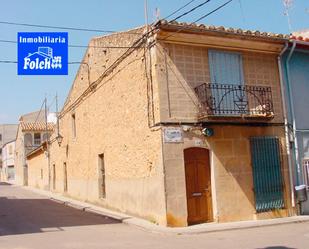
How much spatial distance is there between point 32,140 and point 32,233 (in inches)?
1492

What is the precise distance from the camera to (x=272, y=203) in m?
14.2

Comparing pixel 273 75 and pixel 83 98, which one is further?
pixel 83 98

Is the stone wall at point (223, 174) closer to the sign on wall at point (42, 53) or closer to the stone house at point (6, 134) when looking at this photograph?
the sign on wall at point (42, 53)

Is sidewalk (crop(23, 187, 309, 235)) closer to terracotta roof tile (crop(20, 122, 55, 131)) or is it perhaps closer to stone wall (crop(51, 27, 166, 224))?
stone wall (crop(51, 27, 166, 224))

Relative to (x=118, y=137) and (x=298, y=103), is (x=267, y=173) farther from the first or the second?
(x=118, y=137)

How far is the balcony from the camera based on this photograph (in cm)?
1334

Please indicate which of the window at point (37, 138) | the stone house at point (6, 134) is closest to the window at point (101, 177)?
the window at point (37, 138)

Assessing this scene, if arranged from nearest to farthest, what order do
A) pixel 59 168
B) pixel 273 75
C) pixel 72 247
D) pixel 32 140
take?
1. pixel 72 247
2. pixel 273 75
3. pixel 59 168
4. pixel 32 140

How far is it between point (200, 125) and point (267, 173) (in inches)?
115

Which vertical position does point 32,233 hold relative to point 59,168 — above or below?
below

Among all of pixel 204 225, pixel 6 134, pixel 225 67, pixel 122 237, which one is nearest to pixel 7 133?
pixel 6 134

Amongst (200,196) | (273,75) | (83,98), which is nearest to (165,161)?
(200,196)

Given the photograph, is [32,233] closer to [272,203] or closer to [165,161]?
[165,161]

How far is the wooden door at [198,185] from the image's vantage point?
1316cm
